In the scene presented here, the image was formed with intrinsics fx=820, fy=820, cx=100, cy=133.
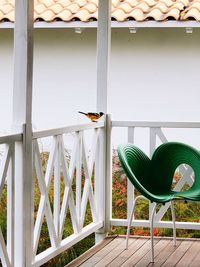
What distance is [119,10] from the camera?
9281mm

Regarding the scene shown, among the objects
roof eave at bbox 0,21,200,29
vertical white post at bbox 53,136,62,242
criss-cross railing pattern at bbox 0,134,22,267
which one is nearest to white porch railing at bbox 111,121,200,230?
vertical white post at bbox 53,136,62,242

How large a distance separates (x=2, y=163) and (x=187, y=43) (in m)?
5.09

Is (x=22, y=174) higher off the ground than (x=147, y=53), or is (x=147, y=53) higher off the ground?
(x=147, y=53)

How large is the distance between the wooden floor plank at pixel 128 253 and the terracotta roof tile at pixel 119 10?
322 centimetres

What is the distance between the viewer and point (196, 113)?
9445 mm

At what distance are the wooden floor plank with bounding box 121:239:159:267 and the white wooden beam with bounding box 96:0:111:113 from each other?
3.90 feet

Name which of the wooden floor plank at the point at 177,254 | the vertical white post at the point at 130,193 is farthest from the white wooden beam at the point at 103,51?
the wooden floor plank at the point at 177,254

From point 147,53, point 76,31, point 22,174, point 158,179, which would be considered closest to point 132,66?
point 147,53

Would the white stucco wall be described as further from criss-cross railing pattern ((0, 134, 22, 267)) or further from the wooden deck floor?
criss-cross railing pattern ((0, 134, 22, 267))

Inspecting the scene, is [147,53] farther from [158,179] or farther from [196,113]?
[158,179]

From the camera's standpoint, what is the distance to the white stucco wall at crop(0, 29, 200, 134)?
950 cm

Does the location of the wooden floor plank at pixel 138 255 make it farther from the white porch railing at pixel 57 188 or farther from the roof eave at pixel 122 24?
the roof eave at pixel 122 24

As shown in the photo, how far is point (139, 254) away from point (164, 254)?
19cm

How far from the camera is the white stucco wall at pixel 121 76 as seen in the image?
9500 millimetres
